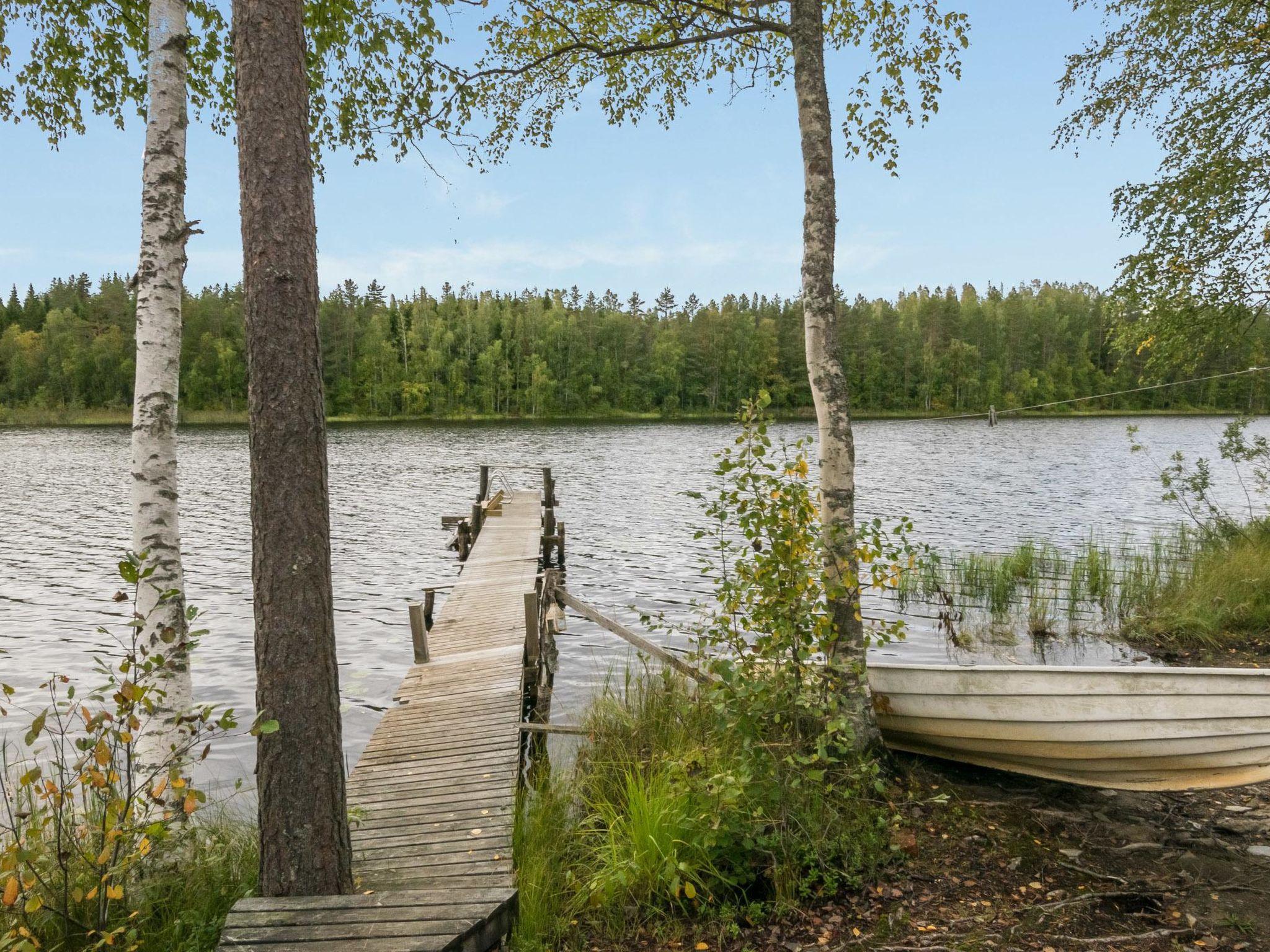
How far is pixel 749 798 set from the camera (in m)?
4.27

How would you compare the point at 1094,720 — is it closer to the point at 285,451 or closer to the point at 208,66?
the point at 285,451

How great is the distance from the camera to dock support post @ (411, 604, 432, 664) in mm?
8391

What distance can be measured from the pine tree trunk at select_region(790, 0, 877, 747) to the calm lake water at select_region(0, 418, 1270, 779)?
98.5 inches

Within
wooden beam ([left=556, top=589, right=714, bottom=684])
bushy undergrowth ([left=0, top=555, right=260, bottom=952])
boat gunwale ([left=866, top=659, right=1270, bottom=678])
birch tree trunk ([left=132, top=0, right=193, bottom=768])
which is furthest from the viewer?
wooden beam ([left=556, top=589, right=714, bottom=684])

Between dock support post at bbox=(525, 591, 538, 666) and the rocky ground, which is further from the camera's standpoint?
dock support post at bbox=(525, 591, 538, 666)

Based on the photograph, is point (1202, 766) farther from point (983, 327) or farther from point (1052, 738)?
point (983, 327)

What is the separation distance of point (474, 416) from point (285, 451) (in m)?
93.2

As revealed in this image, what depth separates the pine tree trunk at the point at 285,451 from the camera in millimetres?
3527

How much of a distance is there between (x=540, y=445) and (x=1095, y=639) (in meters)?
45.8

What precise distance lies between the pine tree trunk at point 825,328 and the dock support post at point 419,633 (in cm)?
483

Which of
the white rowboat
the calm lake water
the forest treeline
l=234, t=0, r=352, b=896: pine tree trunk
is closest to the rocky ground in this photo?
the white rowboat

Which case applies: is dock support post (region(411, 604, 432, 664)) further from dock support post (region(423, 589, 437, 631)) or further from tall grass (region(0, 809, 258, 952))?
tall grass (region(0, 809, 258, 952))

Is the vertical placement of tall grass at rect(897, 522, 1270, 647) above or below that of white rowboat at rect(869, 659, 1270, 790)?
below

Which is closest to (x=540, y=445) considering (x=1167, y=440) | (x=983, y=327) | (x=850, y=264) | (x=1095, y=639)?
(x=1167, y=440)
